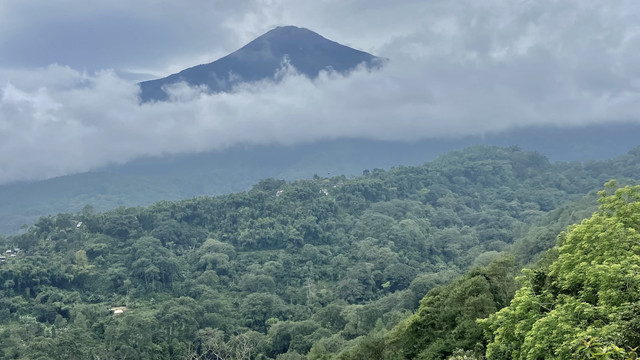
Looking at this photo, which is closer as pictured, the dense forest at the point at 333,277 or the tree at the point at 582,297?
the tree at the point at 582,297

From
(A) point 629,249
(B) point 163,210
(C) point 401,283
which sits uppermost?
(A) point 629,249

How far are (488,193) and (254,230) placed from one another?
4740 centimetres

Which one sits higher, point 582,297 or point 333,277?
point 582,297

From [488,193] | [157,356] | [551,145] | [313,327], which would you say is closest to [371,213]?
[488,193]

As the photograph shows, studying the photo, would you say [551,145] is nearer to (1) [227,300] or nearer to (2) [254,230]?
(2) [254,230]

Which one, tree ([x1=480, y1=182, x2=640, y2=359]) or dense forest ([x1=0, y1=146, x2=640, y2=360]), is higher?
tree ([x1=480, y1=182, x2=640, y2=359])

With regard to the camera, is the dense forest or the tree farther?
the dense forest

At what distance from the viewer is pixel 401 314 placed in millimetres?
36750

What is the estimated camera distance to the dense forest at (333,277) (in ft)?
52.2

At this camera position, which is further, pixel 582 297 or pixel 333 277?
pixel 333 277

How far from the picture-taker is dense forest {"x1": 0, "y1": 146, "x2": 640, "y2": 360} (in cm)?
1590

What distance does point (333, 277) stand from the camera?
55812mm

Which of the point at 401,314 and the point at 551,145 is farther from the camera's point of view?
the point at 551,145

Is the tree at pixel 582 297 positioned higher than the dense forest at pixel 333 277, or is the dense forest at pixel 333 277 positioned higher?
the tree at pixel 582 297
